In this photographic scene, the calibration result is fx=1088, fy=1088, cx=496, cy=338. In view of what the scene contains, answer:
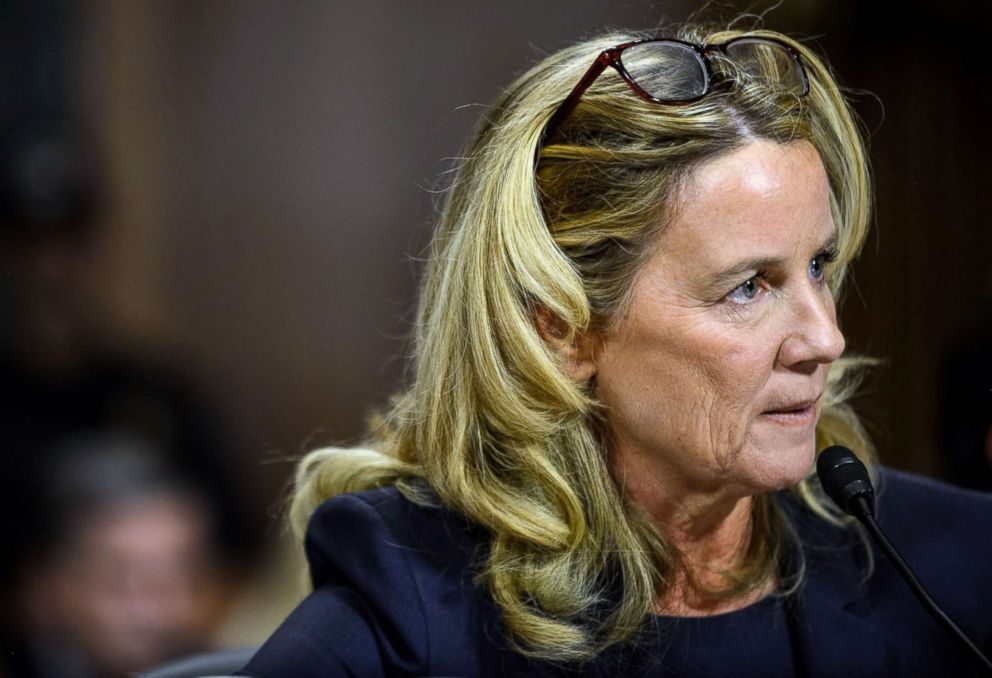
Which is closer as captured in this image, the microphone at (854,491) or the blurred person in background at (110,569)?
the microphone at (854,491)

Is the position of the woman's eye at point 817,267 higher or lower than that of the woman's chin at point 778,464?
higher

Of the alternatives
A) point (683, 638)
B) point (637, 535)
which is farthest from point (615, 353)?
point (683, 638)

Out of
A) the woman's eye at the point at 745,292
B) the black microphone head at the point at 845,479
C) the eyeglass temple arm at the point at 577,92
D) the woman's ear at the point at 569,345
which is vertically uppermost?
the eyeglass temple arm at the point at 577,92

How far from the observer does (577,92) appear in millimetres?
1312

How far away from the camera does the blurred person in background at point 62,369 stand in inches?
78.2

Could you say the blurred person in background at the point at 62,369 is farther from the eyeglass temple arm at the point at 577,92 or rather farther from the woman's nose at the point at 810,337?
the woman's nose at the point at 810,337

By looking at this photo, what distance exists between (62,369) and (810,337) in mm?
1418

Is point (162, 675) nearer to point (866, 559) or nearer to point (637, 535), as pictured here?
point (637, 535)

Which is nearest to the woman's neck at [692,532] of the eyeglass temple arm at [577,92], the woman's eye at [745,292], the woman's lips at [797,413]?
the woman's lips at [797,413]

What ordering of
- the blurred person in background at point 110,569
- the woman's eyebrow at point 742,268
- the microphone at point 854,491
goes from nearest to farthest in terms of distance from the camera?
the microphone at point 854,491 → the woman's eyebrow at point 742,268 → the blurred person in background at point 110,569

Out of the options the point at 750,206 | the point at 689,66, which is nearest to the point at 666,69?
the point at 689,66

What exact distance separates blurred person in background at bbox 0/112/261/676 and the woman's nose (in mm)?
1258

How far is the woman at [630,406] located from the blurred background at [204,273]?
51 cm

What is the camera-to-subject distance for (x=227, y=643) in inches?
80.7
